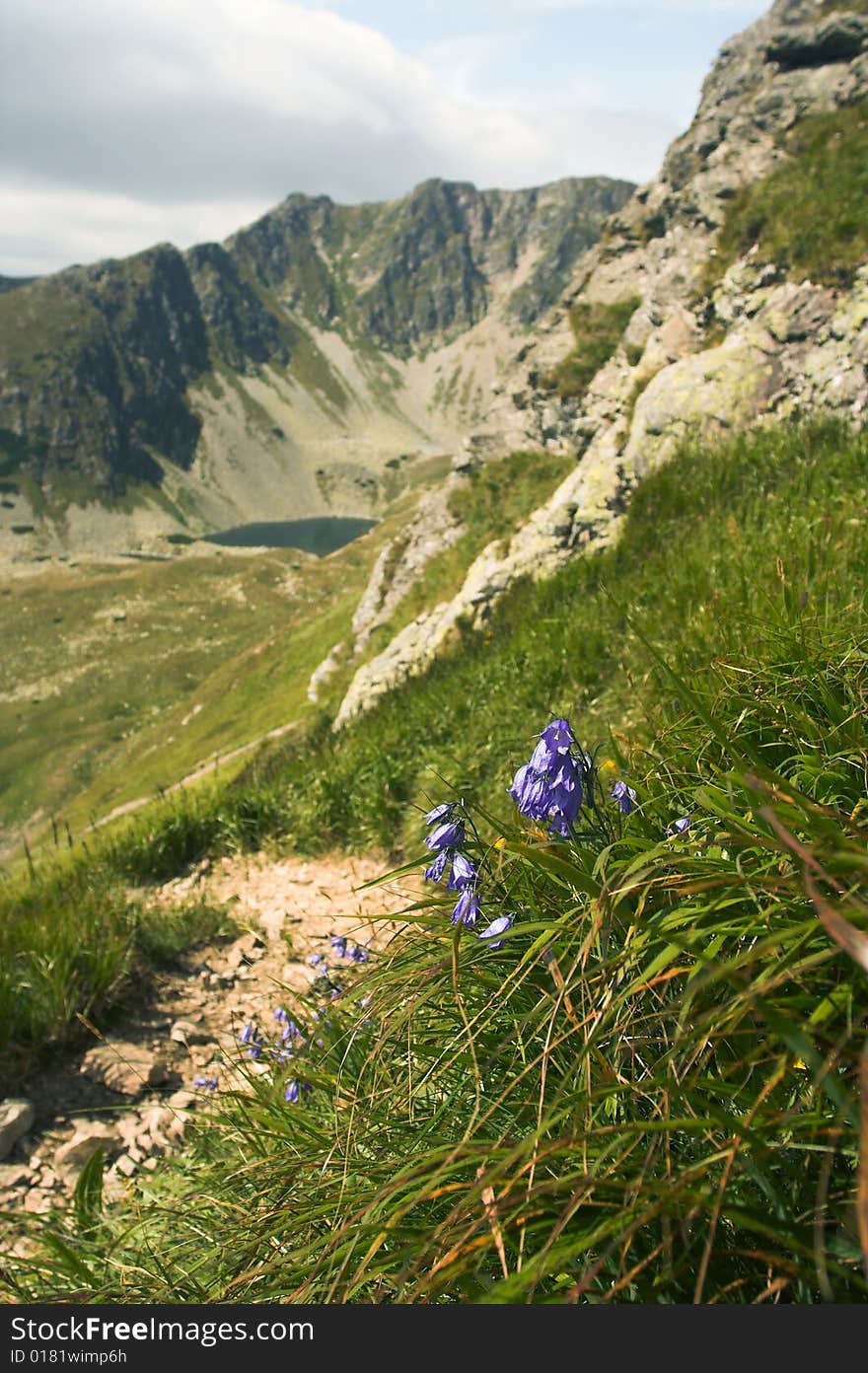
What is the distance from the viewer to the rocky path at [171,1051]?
190 inches

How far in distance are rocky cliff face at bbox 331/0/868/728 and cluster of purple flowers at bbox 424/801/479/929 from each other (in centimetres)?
1048

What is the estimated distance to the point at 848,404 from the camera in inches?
433

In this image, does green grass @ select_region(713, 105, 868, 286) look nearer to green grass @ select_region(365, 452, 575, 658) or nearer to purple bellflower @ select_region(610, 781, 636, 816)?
green grass @ select_region(365, 452, 575, 658)

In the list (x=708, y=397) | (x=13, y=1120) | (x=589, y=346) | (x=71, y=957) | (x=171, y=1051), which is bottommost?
(x=171, y=1051)

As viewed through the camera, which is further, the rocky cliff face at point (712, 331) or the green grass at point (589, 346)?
the green grass at point (589, 346)

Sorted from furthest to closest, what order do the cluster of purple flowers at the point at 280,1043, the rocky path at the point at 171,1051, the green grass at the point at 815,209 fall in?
1. the green grass at the point at 815,209
2. the rocky path at the point at 171,1051
3. the cluster of purple flowers at the point at 280,1043

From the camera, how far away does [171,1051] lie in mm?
6152

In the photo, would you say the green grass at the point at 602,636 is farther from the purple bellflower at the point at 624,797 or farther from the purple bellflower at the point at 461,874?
the purple bellflower at the point at 461,874

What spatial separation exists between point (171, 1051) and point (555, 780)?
196 inches

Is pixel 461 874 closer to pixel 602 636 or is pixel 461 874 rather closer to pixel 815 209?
pixel 602 636

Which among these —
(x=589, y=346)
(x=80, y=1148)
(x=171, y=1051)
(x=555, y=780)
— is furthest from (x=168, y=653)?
(x=555, y=780)

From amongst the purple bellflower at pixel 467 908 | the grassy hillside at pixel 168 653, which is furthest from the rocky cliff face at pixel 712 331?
the purple bellflower at pixel 467 908

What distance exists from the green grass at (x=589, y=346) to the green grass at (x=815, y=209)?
7.01 metres

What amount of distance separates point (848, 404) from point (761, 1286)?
11.9m
